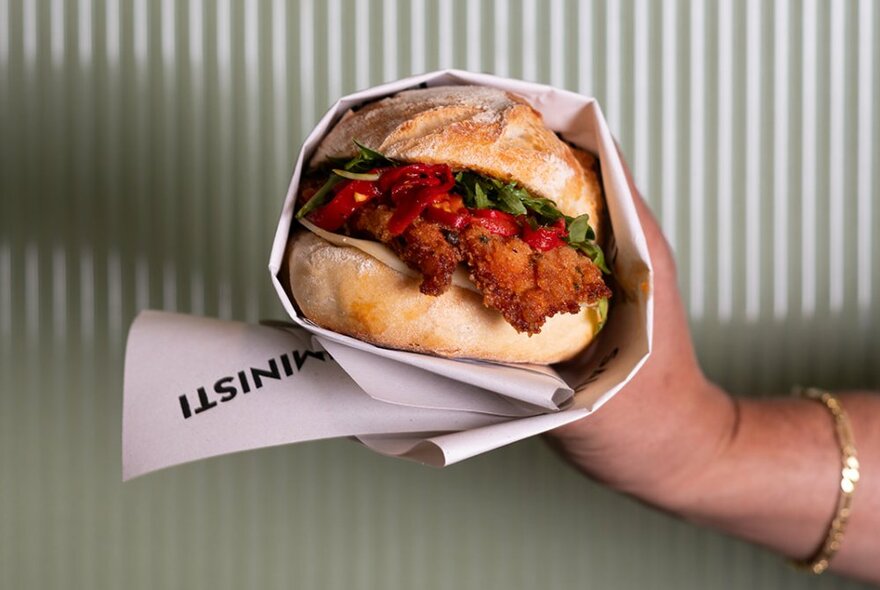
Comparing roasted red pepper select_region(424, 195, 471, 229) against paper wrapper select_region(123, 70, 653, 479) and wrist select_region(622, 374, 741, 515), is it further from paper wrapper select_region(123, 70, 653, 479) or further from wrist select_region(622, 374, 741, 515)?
wrist select_region(622, 374, 741, 515)

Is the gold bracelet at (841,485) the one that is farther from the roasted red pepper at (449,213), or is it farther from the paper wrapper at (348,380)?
the roasted red pepper at (449,213)

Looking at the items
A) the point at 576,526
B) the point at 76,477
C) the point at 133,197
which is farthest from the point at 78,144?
the point at 576,526

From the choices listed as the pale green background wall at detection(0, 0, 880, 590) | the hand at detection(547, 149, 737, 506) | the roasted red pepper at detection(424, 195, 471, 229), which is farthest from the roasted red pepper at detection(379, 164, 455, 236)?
the pale green background wall at detection(0, 0, 880, 590)

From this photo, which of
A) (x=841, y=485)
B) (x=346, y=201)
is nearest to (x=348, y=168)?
(x=346, y=201)

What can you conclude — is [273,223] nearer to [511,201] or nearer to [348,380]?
[348,380]

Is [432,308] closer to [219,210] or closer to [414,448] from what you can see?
[414,448]
